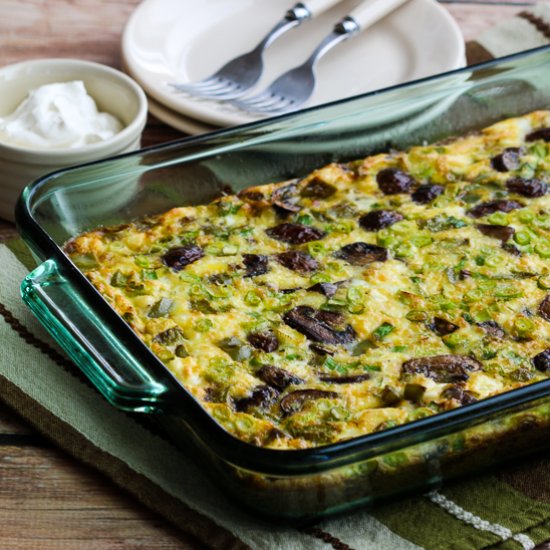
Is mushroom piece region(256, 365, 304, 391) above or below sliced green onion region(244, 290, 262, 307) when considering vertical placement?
below

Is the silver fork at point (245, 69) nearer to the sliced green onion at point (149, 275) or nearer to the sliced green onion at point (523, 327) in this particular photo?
the sliced green onion at point (149, 275)

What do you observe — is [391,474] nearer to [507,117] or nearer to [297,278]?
[297,278]

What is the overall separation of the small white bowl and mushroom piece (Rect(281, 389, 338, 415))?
1.19 metres

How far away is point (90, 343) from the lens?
2.40 m

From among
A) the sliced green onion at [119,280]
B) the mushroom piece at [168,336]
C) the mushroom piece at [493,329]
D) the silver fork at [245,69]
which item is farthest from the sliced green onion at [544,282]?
the silver fork at [245,69]

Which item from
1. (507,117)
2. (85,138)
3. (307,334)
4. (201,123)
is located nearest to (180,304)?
(307,334)

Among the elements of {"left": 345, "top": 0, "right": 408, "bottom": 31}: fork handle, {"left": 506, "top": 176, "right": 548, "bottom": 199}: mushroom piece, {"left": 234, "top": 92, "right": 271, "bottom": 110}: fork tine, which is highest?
{"left": 345, "top": 0, "right": 408, "bottom": 31}: fork handle

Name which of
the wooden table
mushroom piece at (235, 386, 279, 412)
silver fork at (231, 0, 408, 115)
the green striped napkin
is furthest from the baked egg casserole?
silver fork at (231, 0, 408, 115)

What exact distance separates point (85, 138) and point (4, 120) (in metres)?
0.27

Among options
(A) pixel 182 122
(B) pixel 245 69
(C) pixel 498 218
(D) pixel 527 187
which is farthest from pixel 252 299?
(B) pixel 245 69

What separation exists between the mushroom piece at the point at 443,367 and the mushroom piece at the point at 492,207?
2.17ft

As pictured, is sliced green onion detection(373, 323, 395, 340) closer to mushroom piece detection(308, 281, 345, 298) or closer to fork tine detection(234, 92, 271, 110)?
mushroom piece detection(308, 281, 345, 298)

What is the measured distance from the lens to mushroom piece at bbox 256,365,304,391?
2.52 metres

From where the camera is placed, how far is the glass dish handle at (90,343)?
2.30 meters
